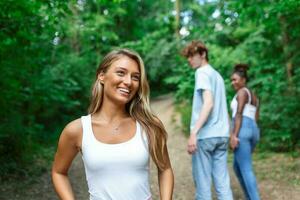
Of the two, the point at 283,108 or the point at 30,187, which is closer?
the point at 30,187

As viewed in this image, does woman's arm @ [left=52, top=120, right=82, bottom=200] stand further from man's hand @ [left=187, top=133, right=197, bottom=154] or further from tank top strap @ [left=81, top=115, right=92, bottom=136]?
man's hand @ [left=187, top=133, right=197, bottom=154]

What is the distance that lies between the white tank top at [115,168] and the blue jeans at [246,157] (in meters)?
3.08

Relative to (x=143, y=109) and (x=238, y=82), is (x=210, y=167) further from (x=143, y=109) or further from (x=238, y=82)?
(x=143, y=109)

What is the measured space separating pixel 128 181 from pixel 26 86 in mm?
8749

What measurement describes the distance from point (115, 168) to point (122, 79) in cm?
47

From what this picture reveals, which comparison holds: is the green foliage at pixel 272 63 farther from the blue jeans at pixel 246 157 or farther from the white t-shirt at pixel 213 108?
the white t-shirt at pixel 213 108

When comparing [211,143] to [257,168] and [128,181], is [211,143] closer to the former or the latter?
[128,181]

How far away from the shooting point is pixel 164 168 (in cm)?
224

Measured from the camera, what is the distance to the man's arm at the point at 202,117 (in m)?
4.39

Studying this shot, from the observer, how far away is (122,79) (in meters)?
2.20

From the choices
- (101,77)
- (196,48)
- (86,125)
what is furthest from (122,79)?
(196,48)

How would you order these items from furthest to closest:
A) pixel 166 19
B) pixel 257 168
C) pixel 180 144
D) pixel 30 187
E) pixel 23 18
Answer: pixel 166 19 → pixel 180 144 → pixel 257 168 → pixel 30 187 → pixel 23 18

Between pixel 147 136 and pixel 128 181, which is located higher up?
pixel 147 136

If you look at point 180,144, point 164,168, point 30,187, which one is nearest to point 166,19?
point 180,144
